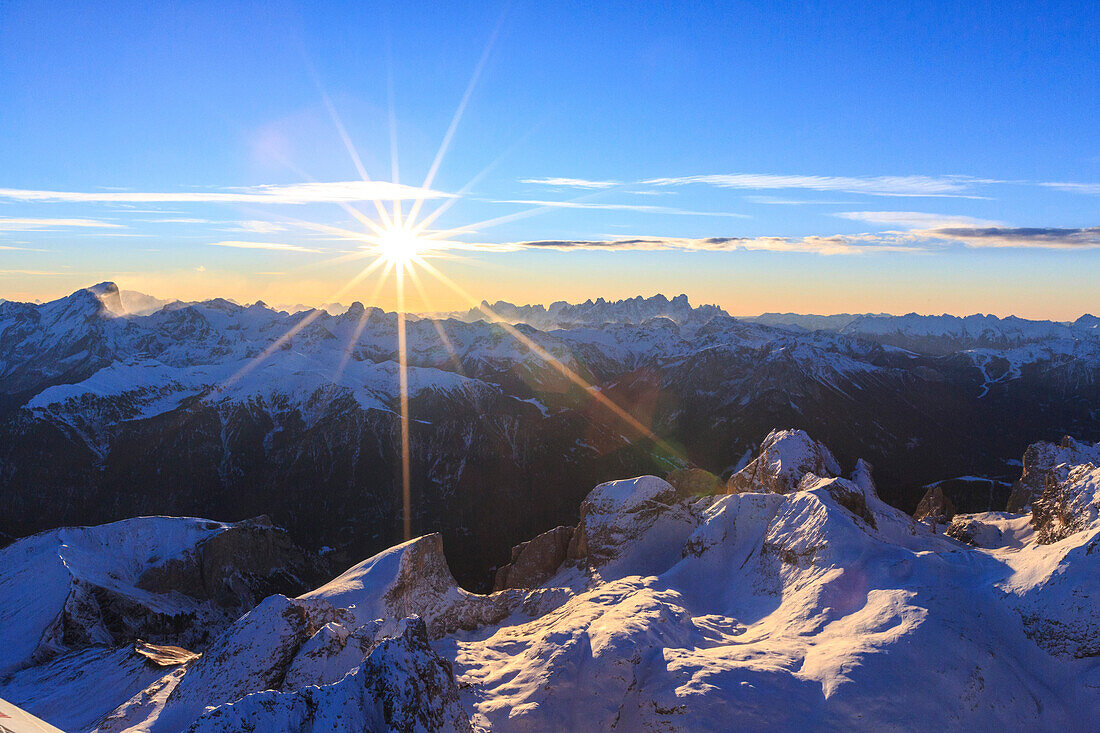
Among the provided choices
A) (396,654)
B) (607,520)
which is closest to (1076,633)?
(396,654)

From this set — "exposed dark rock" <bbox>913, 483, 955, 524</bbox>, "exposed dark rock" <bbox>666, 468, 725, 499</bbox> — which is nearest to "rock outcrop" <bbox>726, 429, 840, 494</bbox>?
"exposed dark rock" <bbox>666, 468, 725, 499</bbox>

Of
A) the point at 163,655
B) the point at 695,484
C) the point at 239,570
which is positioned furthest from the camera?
the point at 239,570

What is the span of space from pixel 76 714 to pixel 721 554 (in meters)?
72.2

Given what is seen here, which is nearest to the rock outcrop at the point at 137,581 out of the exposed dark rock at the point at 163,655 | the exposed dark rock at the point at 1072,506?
the exposed dark rock at the point at 163,655

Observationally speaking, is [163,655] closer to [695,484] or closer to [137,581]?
[137,581]

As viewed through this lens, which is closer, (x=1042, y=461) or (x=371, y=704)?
(x=371, y=704)

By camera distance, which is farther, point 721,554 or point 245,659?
point 721,554

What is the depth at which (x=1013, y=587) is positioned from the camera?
5356 cm

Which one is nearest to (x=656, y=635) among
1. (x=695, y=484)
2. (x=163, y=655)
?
(x=163, y=655)

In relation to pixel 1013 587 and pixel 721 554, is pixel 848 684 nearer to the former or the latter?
pixel 1013 587

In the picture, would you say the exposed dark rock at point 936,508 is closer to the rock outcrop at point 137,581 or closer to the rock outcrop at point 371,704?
the rock outcrop at point 371,704

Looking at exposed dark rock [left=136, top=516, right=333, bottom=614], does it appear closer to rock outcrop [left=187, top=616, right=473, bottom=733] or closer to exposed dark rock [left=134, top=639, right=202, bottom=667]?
exposed dark rock [left=134, top=639, right=202, bottom=667]

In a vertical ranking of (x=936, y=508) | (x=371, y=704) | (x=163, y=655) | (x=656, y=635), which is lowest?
(x=936, y=508)

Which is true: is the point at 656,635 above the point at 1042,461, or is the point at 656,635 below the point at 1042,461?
above
